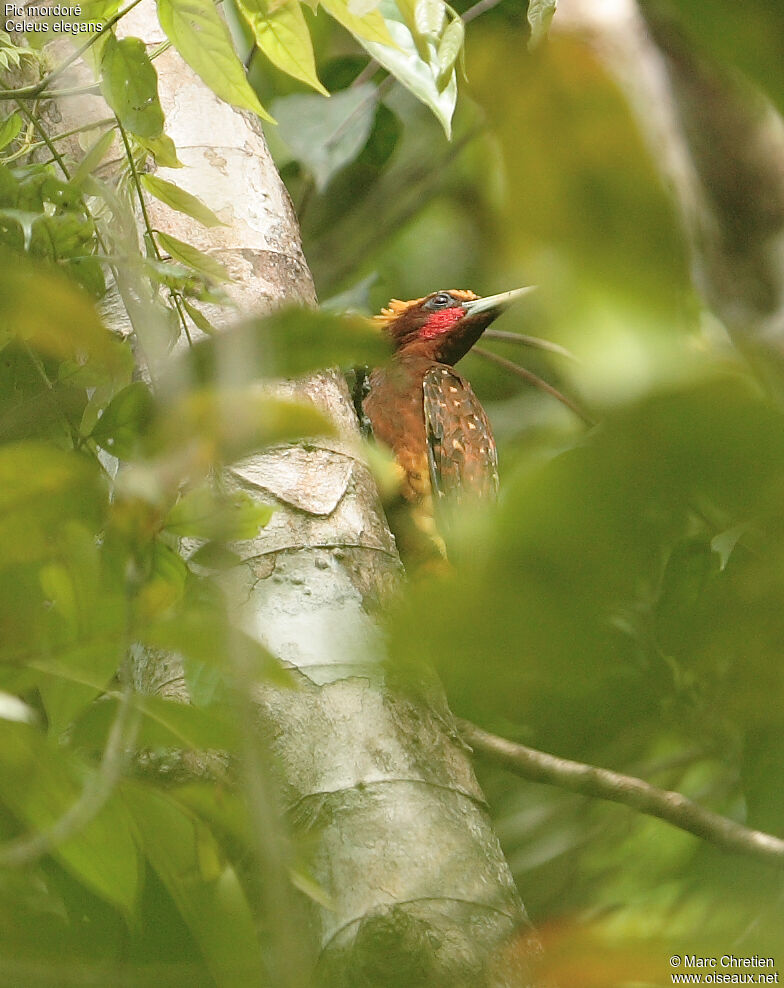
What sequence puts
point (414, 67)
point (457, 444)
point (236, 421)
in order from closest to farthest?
point (236, 421) < point (414, 67) < point (457, 444)

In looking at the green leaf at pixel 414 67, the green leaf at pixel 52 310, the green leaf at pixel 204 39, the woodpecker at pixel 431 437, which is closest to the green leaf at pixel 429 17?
the green leaf at pixel 414 67

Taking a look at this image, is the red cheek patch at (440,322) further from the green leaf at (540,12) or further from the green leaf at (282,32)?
the green leaf at (282,32)

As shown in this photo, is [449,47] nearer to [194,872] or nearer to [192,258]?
[192,258]

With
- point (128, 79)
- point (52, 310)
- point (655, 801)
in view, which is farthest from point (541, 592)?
point (128, 79)

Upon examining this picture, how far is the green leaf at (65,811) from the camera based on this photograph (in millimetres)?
668

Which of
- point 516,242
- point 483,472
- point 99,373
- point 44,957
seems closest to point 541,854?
point 44,957

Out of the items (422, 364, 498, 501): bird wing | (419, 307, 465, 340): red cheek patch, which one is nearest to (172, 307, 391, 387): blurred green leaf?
(422, 364, 498, 501): bird wing

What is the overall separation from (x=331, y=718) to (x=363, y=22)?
2.39 feet

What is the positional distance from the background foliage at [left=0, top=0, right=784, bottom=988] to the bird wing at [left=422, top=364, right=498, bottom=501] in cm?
159

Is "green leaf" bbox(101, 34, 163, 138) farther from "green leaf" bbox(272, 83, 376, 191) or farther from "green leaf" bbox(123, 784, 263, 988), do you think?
"green leaf" bbox(272, 83, 376, 191)

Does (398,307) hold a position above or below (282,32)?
below

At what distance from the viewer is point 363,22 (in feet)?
3.83

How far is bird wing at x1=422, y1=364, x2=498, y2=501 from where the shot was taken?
262 centimetres

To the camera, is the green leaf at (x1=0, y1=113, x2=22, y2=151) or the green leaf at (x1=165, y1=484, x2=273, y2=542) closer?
the green leaf at (x1=165, y1=484, x2=273, y2=542)
